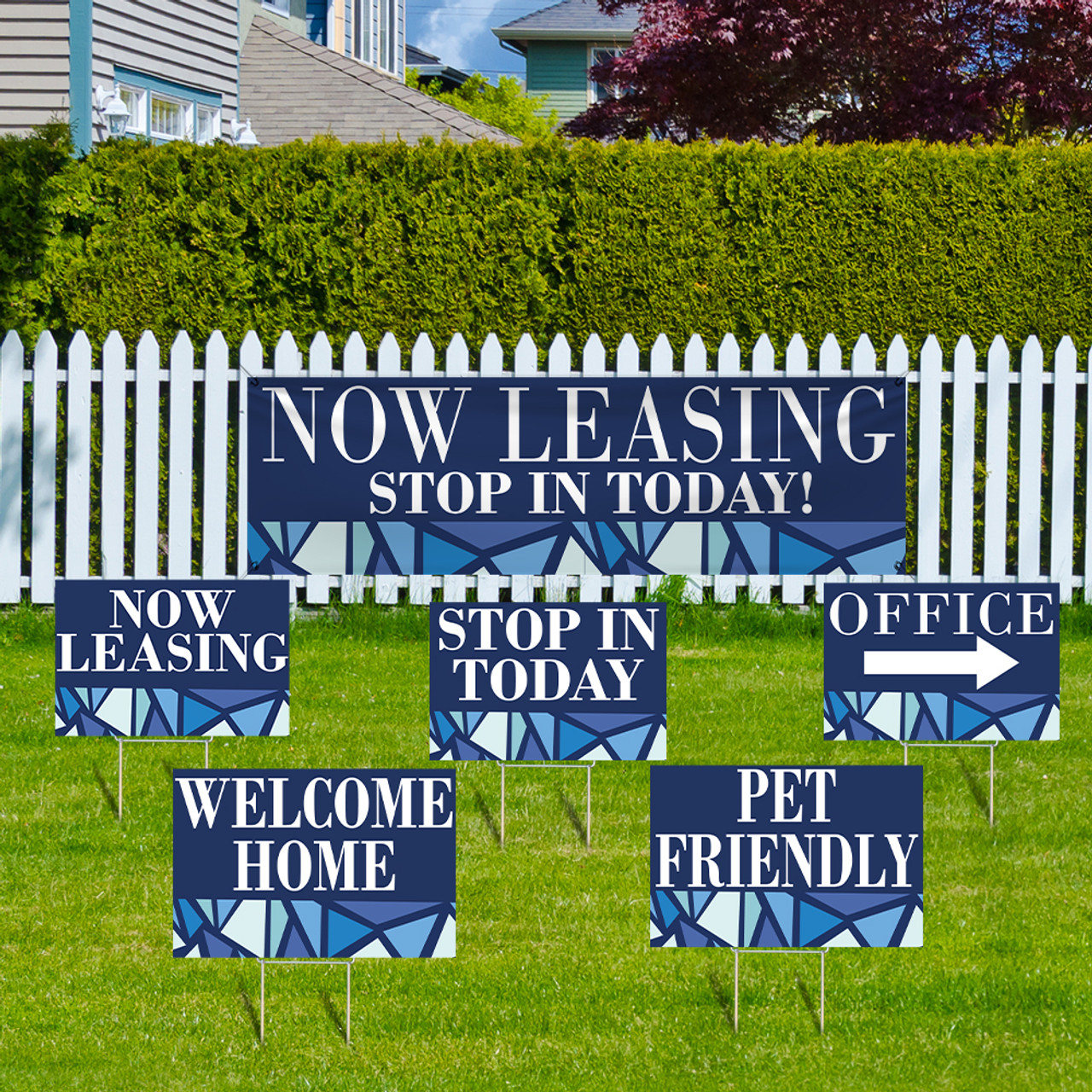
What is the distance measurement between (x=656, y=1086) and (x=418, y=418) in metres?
4.59

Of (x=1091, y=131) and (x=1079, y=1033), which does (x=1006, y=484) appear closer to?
(x=1079, y=1033)

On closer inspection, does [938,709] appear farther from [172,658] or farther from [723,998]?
[172,658]

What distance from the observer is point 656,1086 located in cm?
317

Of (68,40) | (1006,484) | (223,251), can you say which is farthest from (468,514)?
(68,40)

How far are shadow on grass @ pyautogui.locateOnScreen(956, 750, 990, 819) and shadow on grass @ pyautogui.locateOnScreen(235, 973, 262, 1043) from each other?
253cm

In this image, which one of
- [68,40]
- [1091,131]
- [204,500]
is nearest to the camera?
[204,500]

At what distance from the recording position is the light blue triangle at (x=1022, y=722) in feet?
16.1

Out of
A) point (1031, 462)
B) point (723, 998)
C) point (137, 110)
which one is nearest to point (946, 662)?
point (723, 998)

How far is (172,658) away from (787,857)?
2350 mm

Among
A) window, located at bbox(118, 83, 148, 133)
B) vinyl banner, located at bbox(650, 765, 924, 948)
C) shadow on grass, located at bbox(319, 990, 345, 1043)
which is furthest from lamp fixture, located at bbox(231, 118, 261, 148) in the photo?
vinyl banner, located at bbox(650, 765, 924, 948)

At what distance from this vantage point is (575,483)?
7008mm

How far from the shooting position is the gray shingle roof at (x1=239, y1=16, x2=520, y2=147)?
57.9ft

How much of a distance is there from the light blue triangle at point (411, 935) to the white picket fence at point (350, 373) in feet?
15.7

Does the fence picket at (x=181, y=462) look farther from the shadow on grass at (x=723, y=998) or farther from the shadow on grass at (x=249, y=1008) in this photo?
the shadow on grass at (x=723, y=998)
